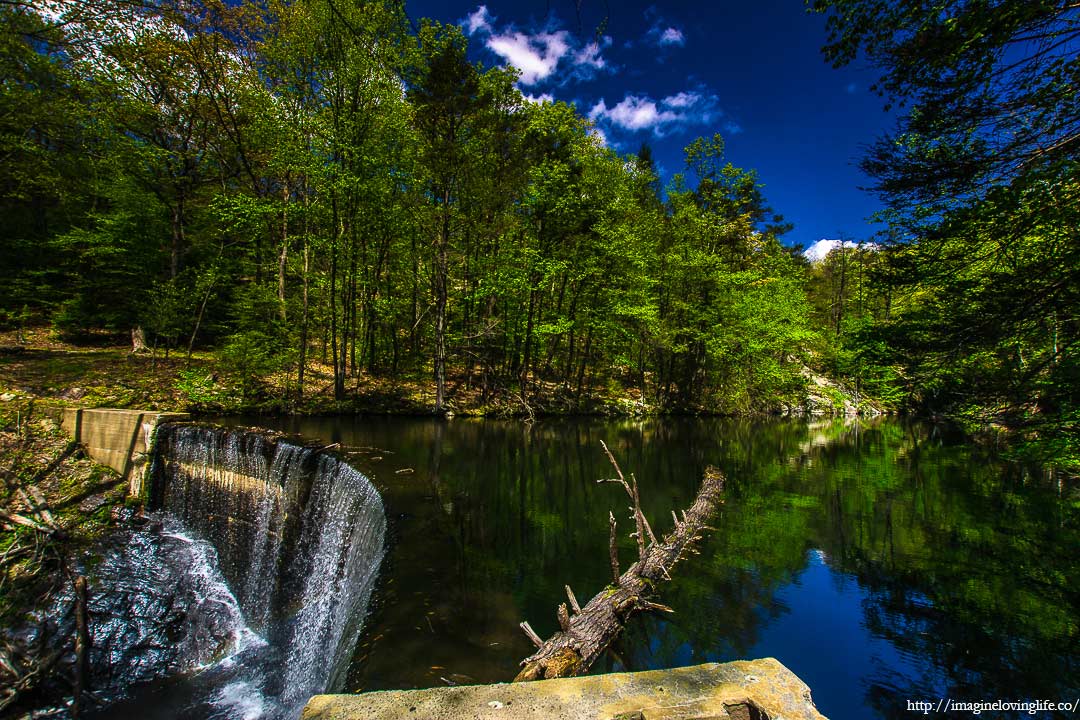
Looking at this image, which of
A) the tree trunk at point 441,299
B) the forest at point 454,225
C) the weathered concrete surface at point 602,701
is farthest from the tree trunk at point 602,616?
the tree trunk at point 441,299

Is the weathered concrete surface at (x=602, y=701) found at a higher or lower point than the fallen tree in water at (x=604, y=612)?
higher

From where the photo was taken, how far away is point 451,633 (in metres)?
4.78

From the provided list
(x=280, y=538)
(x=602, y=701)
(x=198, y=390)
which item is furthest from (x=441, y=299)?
(x=602, y=701)

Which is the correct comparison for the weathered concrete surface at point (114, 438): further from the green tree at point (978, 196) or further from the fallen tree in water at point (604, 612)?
the green tree at point (978, 196)

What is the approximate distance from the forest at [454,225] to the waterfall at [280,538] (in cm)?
602

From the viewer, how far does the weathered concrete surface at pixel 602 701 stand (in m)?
2.29

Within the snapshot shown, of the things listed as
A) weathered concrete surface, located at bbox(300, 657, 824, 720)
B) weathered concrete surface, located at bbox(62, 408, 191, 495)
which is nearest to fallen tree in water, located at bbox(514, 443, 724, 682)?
weathered concrete surface, located at bbox(300, 657, 824, 720)

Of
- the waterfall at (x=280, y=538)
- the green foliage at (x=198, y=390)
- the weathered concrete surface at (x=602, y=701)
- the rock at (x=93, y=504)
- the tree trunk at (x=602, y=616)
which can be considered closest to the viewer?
the weathered concrete surface at (x=602, y=701)

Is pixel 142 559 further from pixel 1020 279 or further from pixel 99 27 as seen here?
pixel 1020 279

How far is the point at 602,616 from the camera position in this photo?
4.79 m

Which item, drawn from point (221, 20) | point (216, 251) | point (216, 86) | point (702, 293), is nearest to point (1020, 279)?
point (702, 293)

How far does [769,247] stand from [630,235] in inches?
517

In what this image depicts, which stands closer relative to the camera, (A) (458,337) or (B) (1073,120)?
(B) (1073,120)

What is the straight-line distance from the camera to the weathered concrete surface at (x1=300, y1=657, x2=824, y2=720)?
2.29 m
